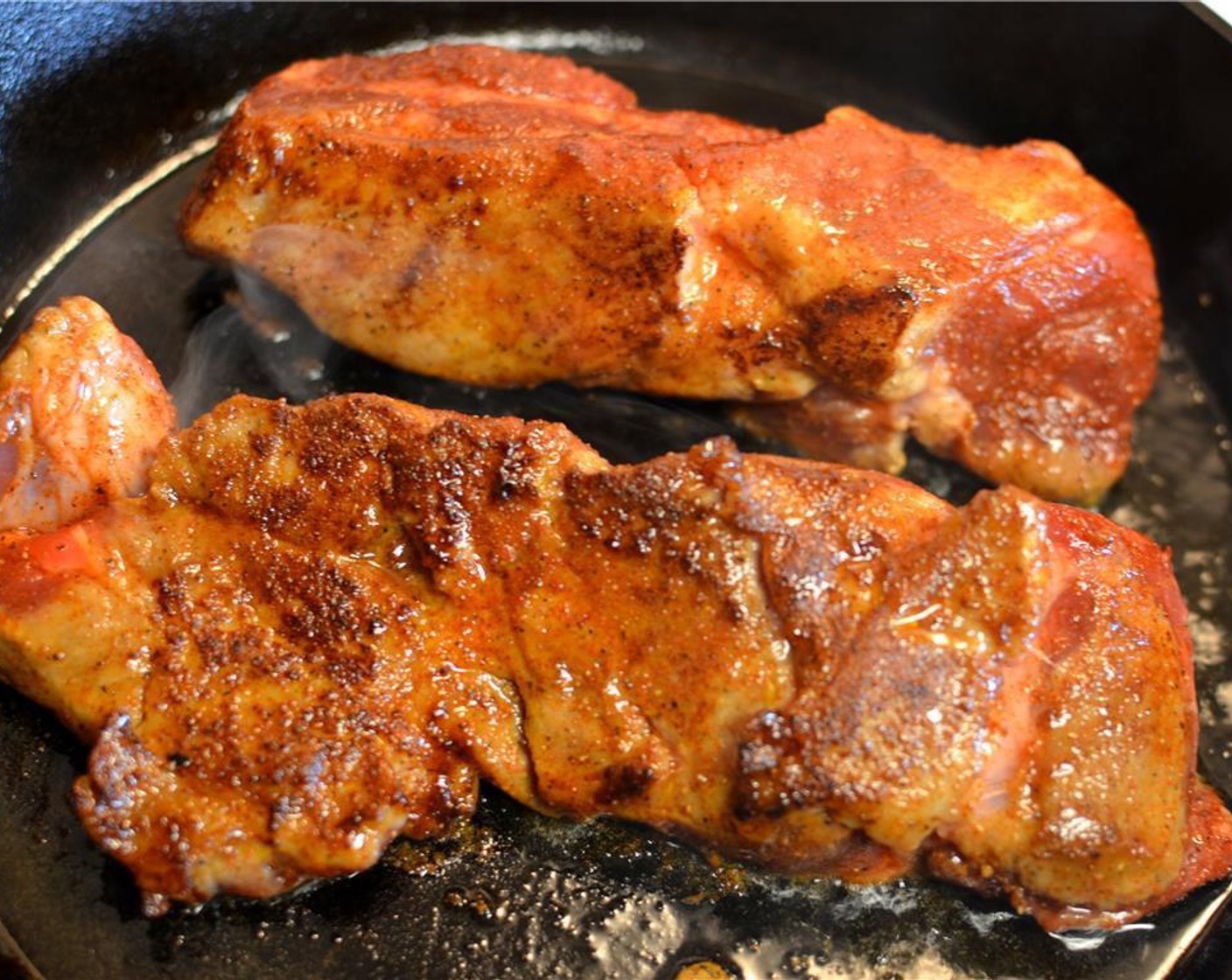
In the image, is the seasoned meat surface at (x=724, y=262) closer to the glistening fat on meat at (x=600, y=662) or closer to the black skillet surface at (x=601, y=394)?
the black skillet surface at (x=601, y=394)

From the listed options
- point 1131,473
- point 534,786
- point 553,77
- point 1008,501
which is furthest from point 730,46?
point 534,786

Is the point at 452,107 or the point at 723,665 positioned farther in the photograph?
the point at 452,107

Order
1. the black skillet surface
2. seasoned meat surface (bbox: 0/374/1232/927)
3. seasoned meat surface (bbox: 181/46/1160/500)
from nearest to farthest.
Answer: seasoned meat surface (bbox: 0/374/1232/927) < the black skillet surface < seasoned meat surface (bbox: 181/46/1160/500)

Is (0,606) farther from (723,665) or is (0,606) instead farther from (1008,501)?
(1008,501)

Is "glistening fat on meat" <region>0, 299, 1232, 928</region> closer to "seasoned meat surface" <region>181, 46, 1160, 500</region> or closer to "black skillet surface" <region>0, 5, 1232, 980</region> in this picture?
"black skillet surface" <region>0, 5, 1232, 980</region>

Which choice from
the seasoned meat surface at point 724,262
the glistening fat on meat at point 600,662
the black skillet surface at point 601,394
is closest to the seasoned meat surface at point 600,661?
the glistening fat on meat at point 600,662

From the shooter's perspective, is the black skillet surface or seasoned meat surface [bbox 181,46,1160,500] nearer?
the black skillet surface

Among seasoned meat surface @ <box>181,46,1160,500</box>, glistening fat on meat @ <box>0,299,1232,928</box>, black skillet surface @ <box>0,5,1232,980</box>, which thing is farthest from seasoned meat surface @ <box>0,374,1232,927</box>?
seasoned meat surface @ <box>181,46,1160,500</box>
